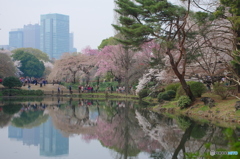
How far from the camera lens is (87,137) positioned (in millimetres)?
11789

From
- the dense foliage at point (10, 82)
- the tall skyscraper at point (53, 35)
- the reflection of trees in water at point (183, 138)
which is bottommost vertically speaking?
the reflection of trees in water at point (183, 138)

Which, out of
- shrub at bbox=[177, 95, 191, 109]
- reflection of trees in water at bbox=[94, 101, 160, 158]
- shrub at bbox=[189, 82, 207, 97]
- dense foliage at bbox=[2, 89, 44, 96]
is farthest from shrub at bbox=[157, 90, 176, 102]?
dense foliage at bbox=[2, 89, 44, 96]

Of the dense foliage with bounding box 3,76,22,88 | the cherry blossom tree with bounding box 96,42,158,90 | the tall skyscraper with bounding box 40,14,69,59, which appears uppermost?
the tall skyscraper with bounding box 40,14,69,59

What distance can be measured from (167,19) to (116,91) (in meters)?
25.2

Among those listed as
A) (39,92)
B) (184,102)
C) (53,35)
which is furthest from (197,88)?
(53,35)

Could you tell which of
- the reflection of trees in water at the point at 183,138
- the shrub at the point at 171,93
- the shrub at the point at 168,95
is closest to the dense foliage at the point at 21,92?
the shrub at the point at 168,95

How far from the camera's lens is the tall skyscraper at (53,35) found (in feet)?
616

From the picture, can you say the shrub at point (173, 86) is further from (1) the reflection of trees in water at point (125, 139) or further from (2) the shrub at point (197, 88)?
(1) the reflection of trees in water at point (125, 139)

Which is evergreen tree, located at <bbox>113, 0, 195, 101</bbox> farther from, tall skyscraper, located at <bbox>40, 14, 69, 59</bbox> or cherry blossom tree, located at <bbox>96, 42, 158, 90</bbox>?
tall skyscraper, located at <bbox>40, 14, 69, 59</bbox>

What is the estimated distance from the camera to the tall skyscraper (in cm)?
18762

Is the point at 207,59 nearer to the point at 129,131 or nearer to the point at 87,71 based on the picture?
the point at 129,131

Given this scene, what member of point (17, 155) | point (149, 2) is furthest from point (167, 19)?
point (17, 155)

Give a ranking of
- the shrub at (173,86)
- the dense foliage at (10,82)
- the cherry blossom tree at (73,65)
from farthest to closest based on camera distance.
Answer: the cherry blossom tree at (73,65), the dense foliage at (10,82), the shrub at (173,86)

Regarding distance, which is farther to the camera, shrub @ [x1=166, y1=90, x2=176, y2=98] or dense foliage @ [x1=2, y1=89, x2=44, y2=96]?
dense foliage @ [x1=2, y1=89, x2=44, y2=96]
